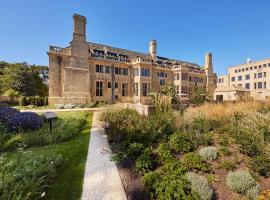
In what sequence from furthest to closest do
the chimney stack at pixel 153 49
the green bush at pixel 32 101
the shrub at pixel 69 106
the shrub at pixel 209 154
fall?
the chimney stack at pixel 153 49 → the green bush at pixel 32 101 → the shrub at pixel 69 106 → the shrub at pixel 209 154

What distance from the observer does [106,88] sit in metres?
23.2

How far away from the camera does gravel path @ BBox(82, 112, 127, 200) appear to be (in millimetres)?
3404

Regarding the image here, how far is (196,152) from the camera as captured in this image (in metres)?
5.04

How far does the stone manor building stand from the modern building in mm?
29225

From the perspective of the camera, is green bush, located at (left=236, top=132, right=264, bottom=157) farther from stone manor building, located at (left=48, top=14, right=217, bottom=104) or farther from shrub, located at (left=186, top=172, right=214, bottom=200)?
stone manor building, located at (left=48, top=14, right=217, bottom=104)

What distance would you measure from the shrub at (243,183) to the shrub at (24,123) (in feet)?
29.7

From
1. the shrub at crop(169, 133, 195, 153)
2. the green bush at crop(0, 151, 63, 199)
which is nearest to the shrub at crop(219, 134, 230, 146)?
the shrub at crop(169, 133, 195, 153)

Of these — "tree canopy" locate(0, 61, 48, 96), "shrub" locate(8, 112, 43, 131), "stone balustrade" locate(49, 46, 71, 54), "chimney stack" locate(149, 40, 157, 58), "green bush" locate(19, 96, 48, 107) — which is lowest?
"shrub" locate(8, 112, 43, 131)

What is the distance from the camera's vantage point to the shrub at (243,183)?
3.39 meters

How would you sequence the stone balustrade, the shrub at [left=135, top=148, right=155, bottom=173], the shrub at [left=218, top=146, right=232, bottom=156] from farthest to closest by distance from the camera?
1. the stone balustrade
2. the shrub at [left=218, top=146, right=232, bottom=156]
3. the shrub at [left=135, top=148, right=155, bottom=173]

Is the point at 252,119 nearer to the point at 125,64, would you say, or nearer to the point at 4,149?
the point at 4,149

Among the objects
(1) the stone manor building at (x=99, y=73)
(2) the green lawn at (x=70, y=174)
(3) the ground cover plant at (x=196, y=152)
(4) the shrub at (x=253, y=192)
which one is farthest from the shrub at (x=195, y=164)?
(1) the stone manor building at (x=99, y=73)

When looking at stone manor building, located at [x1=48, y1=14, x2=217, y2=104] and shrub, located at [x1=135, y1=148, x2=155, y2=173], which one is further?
stone manor building, located at [x1=48, y1=14, x2=217, y2=104]

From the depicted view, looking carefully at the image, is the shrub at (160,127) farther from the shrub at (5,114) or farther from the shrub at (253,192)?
the shrub at (5,114)
